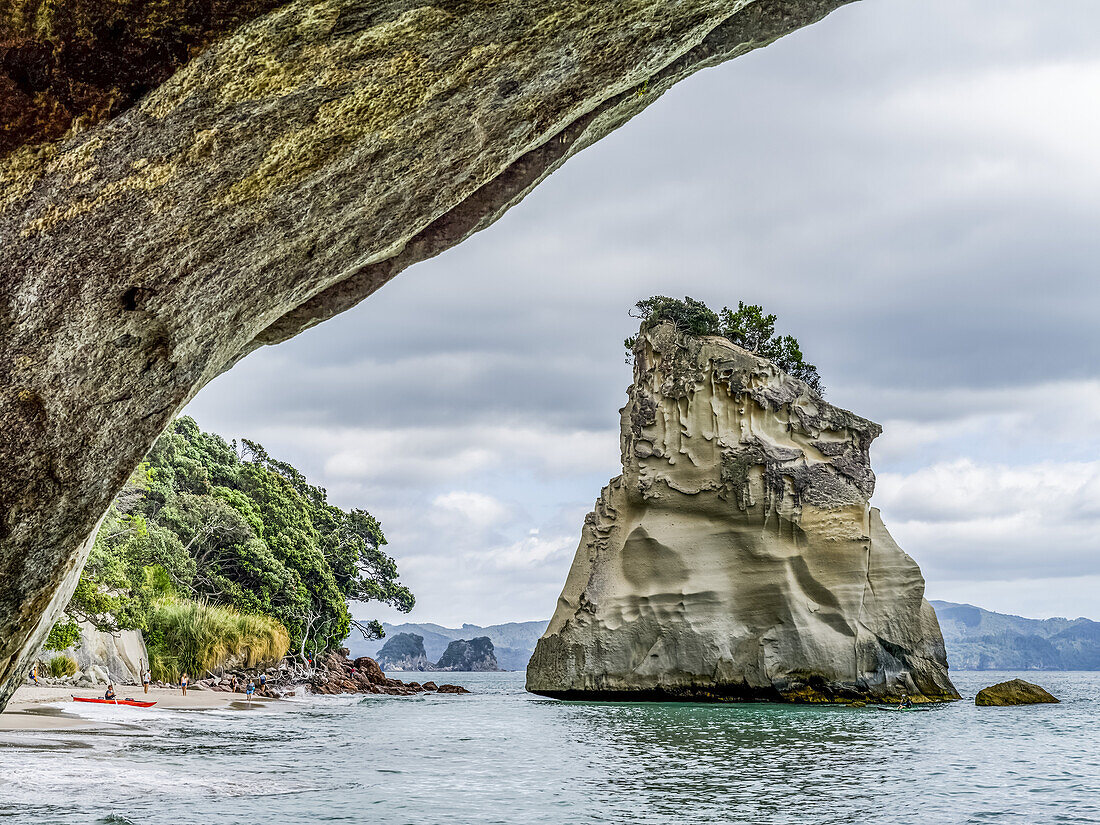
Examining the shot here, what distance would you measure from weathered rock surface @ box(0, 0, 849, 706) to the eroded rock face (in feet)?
106

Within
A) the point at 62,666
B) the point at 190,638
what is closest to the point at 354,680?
the point at 190,638

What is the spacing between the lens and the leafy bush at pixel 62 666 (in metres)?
33.4

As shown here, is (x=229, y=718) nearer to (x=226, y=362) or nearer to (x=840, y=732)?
(x=840, y=732)

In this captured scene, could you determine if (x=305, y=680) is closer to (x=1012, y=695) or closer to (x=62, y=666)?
(x=62, y=666)

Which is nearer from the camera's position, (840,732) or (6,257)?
(6,257)

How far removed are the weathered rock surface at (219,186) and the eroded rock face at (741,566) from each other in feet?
106

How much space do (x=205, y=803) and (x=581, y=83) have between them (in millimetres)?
12514

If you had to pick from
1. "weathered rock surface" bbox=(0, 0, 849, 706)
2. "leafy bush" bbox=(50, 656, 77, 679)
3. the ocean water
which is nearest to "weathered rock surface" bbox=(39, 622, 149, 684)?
"leafy bush" bbox=(50, 656, 77, 679)

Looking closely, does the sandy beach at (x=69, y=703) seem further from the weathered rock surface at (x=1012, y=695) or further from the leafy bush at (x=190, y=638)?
the weathered rock surface at (x=1012, y=695)

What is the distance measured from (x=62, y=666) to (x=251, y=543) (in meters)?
12.9

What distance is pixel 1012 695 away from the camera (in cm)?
3997

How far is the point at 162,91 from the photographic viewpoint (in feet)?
13.0

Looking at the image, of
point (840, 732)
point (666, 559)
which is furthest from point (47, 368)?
point (666, 559)

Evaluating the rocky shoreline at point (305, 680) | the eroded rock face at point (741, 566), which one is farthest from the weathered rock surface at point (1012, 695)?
the rocky shoreline at point (305, 680)
